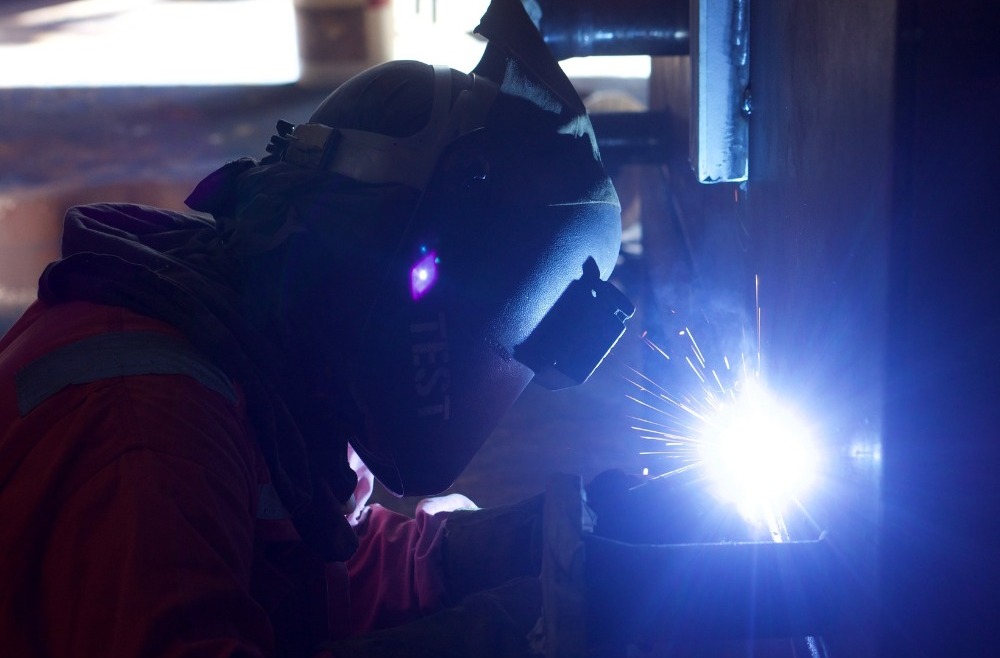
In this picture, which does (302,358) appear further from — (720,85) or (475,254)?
(720,85)

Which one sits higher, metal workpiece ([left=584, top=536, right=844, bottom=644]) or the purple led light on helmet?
the purple led light on helmet

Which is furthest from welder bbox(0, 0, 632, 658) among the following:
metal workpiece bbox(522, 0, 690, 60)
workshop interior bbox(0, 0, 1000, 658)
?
metal workpiece bbox(522, 0, 690, 60)

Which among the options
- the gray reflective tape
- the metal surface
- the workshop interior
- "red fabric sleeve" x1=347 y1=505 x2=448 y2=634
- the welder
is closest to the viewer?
the workshop interior

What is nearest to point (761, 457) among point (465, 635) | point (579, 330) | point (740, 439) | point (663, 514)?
point (740, 439)

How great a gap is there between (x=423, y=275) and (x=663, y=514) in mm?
492

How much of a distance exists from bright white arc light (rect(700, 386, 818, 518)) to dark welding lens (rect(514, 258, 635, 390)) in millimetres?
270

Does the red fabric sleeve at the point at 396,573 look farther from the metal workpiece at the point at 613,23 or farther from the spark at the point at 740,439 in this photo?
the metal workpiece at the point at 613,23

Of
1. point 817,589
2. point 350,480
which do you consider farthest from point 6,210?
point 817,589

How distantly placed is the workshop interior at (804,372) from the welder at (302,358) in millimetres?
234

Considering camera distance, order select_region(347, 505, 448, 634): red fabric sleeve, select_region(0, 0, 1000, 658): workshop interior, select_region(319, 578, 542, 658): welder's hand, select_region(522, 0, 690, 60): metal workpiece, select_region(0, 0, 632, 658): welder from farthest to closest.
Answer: select_region(522, 0, 690, 60): metal workpiece < select_region(347, 505, 448, 634): red fabric sleeve < select_region(319, 578, 542, 658): welder's hand < select_region(0, 0, 632, 658): welder < select_region(0, 0, 1000, 658): workshop interior

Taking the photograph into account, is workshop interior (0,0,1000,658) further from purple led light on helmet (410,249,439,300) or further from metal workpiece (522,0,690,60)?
purple led light on helmet (410,249,439,300)

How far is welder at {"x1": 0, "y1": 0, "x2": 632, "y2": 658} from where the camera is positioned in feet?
3.30

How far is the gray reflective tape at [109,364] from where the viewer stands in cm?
111

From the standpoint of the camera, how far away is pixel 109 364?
112 cm
